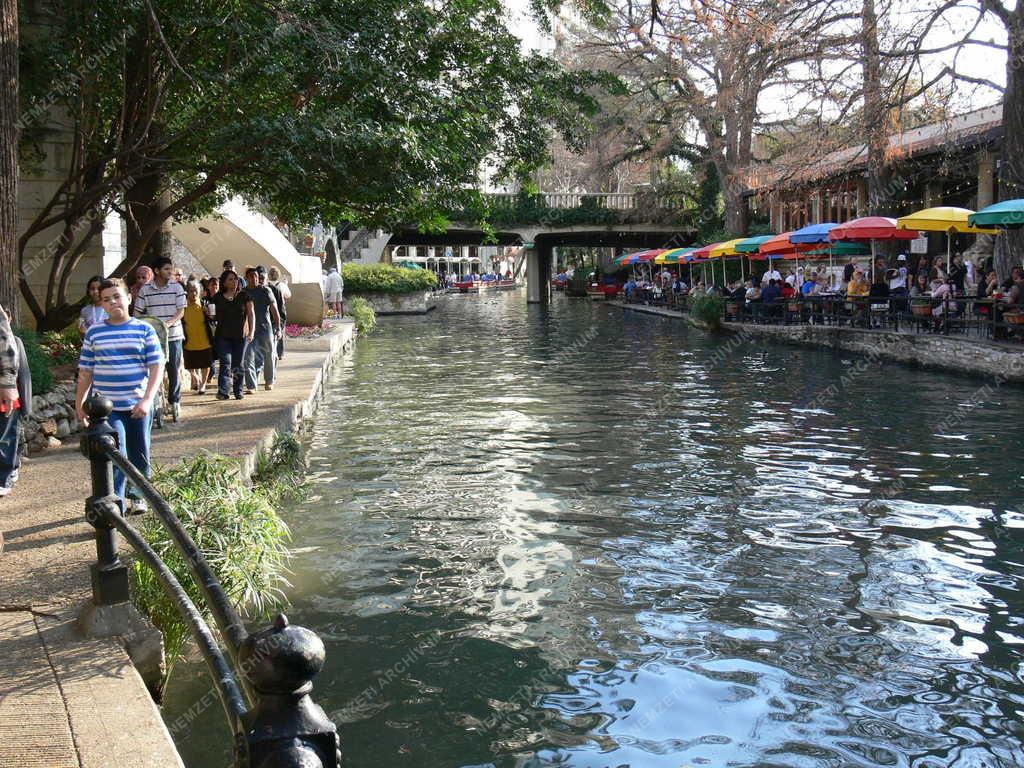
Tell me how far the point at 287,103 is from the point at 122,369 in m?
7.91

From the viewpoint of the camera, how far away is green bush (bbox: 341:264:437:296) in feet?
143

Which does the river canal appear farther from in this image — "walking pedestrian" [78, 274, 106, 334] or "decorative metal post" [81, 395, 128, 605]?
"walking pedestrian" [78, 274, 106, 334]

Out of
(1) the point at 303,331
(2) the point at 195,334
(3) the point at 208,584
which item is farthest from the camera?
(1) the point at 303,331

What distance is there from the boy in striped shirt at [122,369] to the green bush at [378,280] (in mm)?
37013

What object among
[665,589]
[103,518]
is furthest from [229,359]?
[103,518]

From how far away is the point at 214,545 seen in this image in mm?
5477

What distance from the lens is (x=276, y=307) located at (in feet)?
44.1

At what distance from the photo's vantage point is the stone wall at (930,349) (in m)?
15.7

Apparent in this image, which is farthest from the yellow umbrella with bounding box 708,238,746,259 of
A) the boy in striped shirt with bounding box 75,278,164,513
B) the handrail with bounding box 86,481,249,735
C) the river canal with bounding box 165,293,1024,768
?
the handrail with bounding box 86,481,249,735

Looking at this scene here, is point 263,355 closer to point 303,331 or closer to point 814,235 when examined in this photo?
point 303,331

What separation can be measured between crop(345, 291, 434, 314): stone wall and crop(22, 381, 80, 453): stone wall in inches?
1342

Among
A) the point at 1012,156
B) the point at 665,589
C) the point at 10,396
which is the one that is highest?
the point at 1012,156

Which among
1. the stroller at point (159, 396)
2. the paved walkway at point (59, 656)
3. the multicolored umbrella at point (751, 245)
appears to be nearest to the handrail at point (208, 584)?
the paved walkway at point (59, 656)

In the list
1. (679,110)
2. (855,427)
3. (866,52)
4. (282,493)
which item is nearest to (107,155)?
(282,493)
